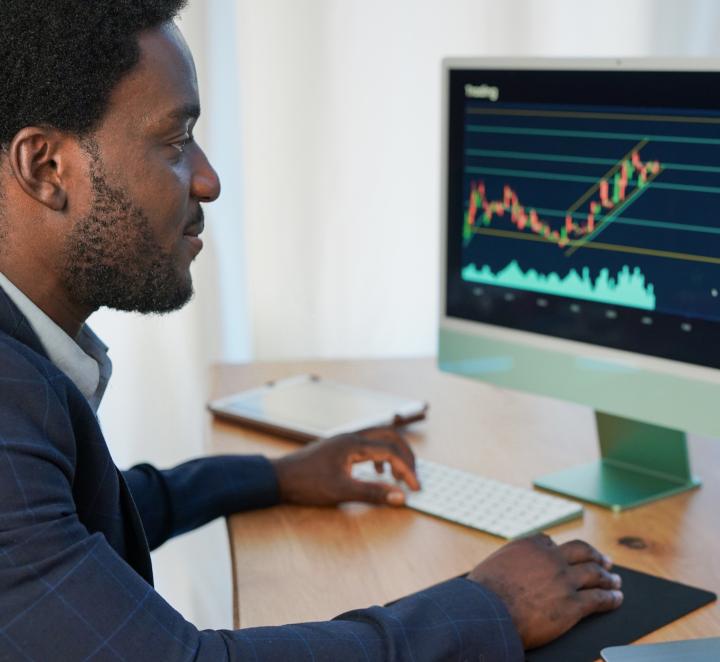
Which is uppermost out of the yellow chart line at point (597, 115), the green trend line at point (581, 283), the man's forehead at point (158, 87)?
the man's forehead at point (158, 87)

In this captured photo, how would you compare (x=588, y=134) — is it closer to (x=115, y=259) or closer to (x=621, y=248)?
(x=621, y=248)

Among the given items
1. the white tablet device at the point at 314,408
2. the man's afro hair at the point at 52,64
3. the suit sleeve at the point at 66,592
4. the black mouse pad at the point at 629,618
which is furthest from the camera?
the white tablet device at the point at 314,408

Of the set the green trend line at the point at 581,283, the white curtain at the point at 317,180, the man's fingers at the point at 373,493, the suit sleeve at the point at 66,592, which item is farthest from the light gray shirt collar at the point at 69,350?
the white curtain at the point at 317,180

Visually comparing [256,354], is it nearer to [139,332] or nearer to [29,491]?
[139,332]

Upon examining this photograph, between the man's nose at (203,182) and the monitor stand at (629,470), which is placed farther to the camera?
the monitor stand at (629,470)

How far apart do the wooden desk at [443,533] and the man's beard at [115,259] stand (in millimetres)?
326

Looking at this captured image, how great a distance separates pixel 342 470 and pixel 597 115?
518 millimetres

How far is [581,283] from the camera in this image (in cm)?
145

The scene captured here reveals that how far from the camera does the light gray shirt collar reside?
3.22ft

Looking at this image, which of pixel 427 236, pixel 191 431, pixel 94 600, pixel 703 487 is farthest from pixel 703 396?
pixel 191 431

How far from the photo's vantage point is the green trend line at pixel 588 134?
1.31m

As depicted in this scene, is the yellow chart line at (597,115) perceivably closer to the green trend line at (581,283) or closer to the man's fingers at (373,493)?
the green trend line at (581,283)

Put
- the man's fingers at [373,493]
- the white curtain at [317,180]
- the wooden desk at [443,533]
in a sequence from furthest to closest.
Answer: the white curtain at [317,180], the man's fingers at [373,493], the wooden desk at [443,533]

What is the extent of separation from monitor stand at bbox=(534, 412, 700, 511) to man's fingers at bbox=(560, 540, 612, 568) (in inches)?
9.8
